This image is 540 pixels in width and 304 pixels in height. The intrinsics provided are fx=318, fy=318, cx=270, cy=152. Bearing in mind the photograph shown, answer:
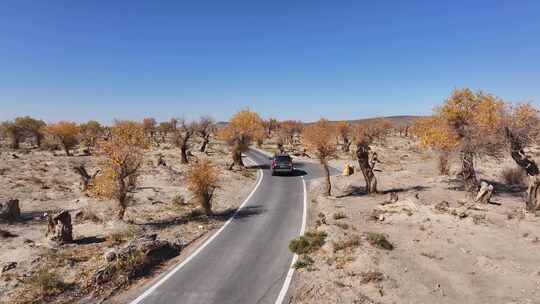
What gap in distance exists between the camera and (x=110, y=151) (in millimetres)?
18672

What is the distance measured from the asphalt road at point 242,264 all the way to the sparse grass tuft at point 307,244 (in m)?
0.38

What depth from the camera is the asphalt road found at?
413 inches

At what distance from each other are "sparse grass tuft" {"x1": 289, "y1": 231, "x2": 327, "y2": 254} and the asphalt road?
1.25 feet

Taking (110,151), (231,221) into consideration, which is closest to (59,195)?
(110,151)

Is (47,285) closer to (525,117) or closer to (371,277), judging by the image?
(371,277)

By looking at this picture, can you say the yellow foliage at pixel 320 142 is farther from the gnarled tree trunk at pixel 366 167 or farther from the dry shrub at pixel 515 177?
the dry shrub at pixel 515 177

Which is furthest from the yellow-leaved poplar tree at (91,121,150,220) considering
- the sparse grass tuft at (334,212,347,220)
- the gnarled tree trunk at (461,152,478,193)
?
the gnarled tree trunk at (461,152,478,193)

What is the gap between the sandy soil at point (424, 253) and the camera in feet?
34.2

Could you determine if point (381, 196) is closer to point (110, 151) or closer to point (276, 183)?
point (276, 183)

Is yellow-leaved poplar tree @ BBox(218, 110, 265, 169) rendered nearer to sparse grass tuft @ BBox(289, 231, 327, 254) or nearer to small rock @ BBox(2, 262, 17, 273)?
sparse grass tuft @ BBox(289, 231, 327, 254)

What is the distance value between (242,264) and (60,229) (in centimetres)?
936

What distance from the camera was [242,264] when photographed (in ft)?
42.7

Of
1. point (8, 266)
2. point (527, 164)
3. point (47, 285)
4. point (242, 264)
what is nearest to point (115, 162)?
point (8, 266)

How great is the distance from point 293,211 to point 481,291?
12.0 metres
